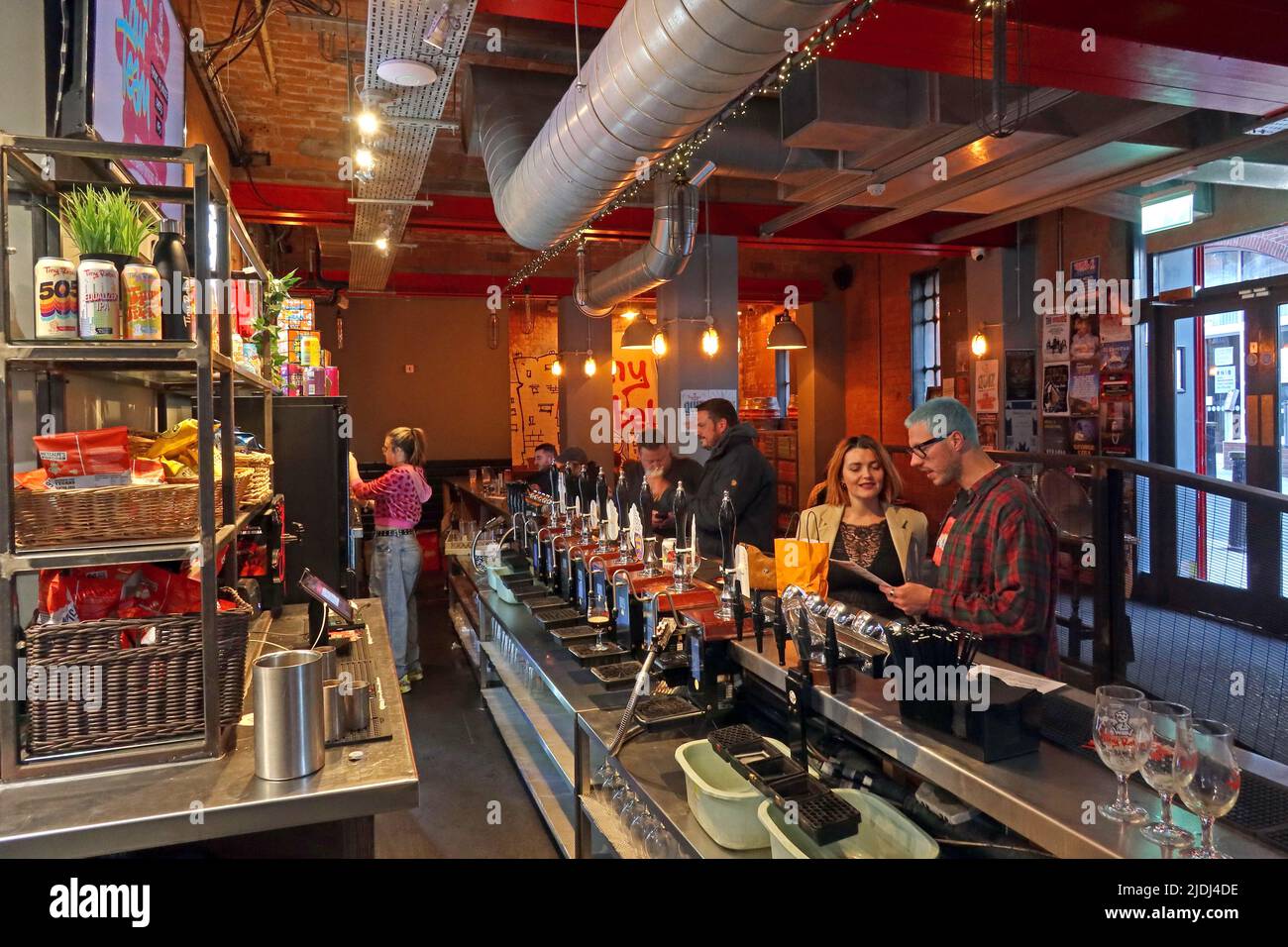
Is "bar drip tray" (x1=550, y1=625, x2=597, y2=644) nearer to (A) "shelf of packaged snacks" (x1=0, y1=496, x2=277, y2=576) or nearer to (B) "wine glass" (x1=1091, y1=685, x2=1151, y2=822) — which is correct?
(A) "shelf of packaged snacks" (x1=0, y1=496, x2=277, y2=576)

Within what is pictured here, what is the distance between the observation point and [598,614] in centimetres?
310

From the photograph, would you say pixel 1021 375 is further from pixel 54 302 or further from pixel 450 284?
pixel 54 302

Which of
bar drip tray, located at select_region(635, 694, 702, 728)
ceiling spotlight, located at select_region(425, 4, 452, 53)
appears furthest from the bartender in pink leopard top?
bar drip tray, located at select_region(635, 694, 702, 728)

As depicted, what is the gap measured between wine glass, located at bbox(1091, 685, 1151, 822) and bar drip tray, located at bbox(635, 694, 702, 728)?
1.12 m

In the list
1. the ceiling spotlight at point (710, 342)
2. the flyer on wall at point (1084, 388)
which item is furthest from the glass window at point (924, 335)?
the ceiling spotlight at point (710, 342)

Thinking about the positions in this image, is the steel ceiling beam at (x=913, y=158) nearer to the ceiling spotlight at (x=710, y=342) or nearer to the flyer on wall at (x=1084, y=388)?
the ceiling spotlight at (x=710, y=342)

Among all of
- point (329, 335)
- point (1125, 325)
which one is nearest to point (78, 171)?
point (1125, 325)

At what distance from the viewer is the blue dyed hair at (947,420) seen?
2670 millimetres

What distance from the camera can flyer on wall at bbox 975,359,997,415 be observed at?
8.49 m

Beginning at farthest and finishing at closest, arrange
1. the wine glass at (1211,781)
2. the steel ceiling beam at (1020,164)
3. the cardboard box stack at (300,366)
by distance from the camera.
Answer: the steel ceiling beam at (1020,164) → the cardboard box stack at (300,366) → the wine glass at (1211,781)

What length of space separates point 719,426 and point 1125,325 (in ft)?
14.0

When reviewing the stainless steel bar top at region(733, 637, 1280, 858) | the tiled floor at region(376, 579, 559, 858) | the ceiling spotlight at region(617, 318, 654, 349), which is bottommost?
the tiled floor at region(376, 579, 559, 858)

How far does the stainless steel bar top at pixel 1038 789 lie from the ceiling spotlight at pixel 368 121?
359cm

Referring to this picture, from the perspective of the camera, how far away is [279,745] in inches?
64.4
